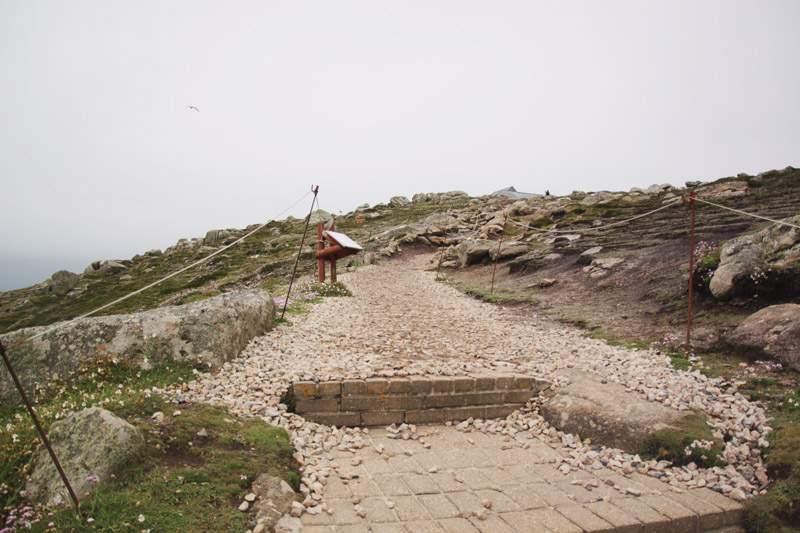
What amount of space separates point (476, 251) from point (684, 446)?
2173cm

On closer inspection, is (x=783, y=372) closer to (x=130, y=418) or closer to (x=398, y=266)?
(x=130, y=418)

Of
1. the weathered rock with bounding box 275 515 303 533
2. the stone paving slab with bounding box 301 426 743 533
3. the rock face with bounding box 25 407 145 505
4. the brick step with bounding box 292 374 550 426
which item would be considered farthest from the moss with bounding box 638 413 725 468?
the rock face with bounding box 25 407 145 505

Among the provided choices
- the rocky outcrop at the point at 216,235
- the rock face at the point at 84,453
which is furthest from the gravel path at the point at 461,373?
the rocky outcrop at the point at 216,235

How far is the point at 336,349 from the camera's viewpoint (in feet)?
30.6

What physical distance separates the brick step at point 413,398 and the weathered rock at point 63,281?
55.4m

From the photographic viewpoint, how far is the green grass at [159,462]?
12.3 ft

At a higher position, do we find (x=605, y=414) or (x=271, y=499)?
(x=271, y=499)

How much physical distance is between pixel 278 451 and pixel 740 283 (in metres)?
11.1

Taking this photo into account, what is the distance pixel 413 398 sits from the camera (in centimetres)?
701

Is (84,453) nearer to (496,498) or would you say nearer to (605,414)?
(496,498)

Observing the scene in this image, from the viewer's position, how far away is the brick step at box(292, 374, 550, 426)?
22.1ft

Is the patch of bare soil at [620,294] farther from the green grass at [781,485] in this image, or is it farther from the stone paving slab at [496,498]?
the stone paving slab at [496,498]

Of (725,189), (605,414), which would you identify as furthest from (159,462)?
(725,189)

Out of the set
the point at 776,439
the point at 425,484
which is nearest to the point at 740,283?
the point at 776,439
